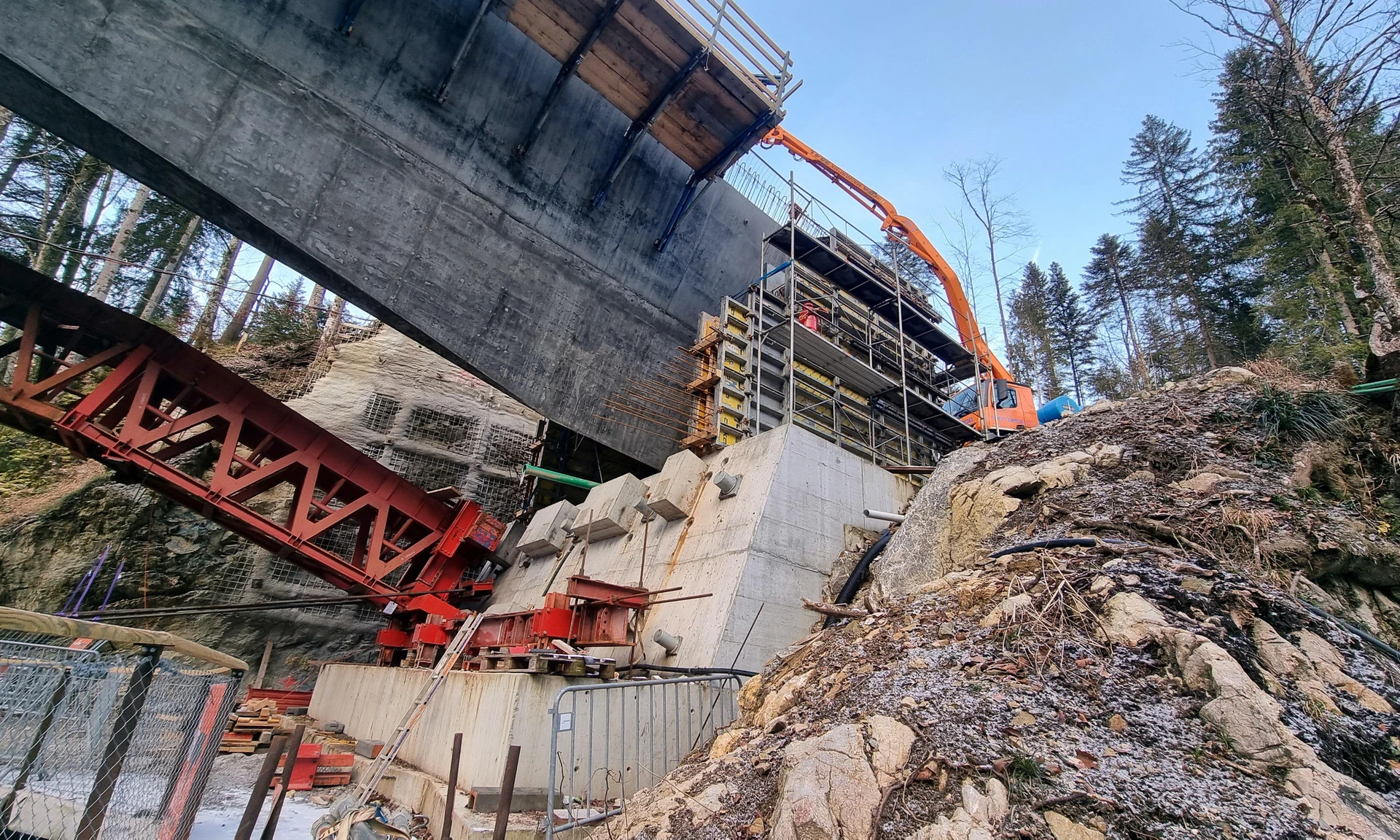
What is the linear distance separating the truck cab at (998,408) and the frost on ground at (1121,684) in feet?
29.6

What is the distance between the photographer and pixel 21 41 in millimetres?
7754

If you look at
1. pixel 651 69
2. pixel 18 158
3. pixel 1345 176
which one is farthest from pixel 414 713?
pixel 18 158

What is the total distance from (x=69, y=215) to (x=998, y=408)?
2748cm

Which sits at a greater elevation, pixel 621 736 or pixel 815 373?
pixel 815 373

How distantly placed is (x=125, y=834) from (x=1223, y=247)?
1253 inches

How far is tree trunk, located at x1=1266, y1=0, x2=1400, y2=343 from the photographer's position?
7.73 metres

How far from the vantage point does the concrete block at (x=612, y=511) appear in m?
9.85

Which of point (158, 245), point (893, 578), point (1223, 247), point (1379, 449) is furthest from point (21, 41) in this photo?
point (1223, 247)

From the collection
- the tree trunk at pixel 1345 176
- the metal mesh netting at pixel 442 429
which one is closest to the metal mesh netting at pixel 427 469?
the metal mesh netting at pixel 442 429

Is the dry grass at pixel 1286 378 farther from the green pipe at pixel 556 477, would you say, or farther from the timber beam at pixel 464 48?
the timber beam at pixel 464 48

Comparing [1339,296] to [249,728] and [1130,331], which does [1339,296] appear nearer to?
[1130,331]

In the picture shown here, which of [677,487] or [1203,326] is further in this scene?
[1203,326]

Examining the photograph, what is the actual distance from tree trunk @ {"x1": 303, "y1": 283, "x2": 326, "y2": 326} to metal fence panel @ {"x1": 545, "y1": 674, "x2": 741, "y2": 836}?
1618 centimetres

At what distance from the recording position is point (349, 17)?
389 inches
